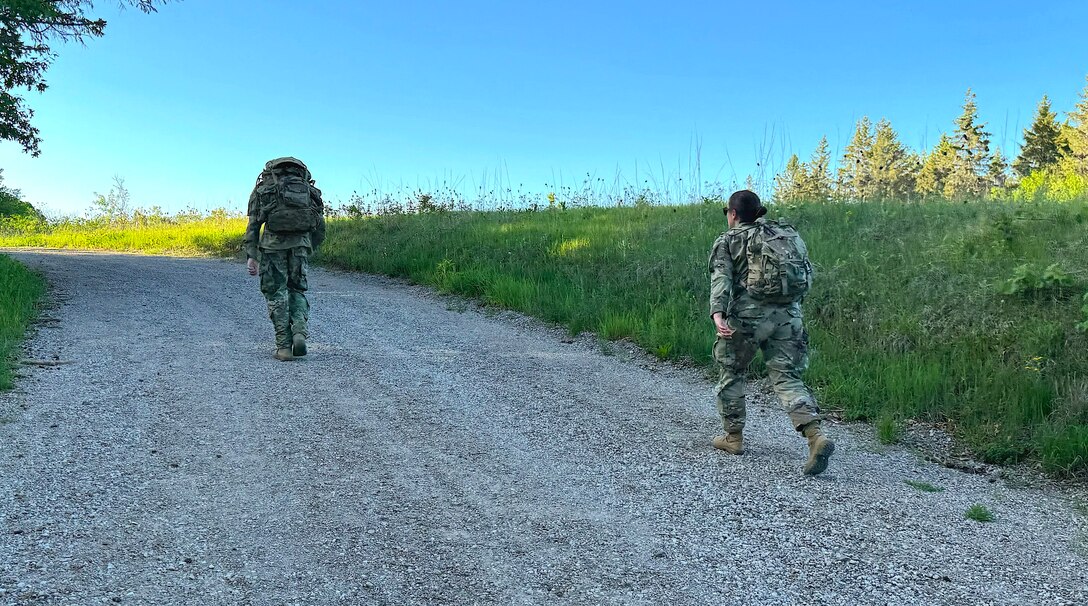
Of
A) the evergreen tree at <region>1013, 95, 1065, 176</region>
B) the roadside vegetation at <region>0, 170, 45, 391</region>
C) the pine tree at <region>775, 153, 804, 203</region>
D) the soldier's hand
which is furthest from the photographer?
the evergreen tree at <region>1013, 95, 1065, 176</region>

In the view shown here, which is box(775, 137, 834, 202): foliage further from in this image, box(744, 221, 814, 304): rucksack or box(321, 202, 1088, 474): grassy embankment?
box(744, 221, 814, 304): rucksack

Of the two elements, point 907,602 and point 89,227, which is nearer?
point 907,602

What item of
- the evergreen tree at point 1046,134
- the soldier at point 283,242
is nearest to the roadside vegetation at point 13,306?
the soldier at point 283,242

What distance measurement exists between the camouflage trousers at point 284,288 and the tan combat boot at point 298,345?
0.20 ft

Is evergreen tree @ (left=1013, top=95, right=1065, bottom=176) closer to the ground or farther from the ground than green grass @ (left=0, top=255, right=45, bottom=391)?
farther from the ground

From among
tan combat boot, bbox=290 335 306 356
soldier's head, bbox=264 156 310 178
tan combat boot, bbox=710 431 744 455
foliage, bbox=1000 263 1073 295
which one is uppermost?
soldier's head, bbox=264 156 310 178

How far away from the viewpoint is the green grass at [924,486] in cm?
452

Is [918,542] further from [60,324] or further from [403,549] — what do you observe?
[60,324]

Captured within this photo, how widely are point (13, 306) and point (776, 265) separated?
9275mm

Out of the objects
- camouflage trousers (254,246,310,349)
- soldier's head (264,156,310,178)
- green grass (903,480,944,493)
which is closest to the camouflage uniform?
green grass (903,480,944,493)

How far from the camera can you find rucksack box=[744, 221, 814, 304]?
4.64 m

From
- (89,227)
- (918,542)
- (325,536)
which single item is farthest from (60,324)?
(89,227)

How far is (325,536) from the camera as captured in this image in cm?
365

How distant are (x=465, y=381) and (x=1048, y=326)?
5.19 m
